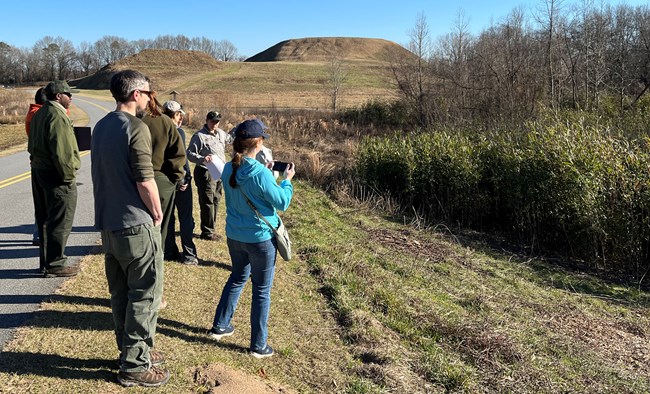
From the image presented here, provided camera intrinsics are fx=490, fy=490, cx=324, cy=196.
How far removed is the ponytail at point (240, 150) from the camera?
369 cm

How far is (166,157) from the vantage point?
496 cm

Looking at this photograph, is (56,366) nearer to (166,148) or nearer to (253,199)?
(253,199)

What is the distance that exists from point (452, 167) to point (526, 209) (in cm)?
216

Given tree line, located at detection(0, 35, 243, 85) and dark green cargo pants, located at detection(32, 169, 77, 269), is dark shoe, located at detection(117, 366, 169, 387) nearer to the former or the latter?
dark green cargo pants, located at detection(32, 169, 77, 269)

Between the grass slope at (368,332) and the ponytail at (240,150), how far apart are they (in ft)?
4.81

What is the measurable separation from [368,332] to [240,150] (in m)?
2.30

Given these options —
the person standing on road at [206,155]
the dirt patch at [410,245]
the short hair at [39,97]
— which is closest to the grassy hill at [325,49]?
the dirt patch at [410,245]

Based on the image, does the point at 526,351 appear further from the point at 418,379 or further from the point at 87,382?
the point at 87,382

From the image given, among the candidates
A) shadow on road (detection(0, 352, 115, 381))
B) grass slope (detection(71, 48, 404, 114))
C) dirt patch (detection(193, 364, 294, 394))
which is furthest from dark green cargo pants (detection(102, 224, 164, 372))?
grass slope (detection(71, 48, 404, 114))

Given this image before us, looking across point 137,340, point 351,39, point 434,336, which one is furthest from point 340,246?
point 351,39

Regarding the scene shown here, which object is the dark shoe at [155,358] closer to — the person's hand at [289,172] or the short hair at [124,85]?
the person's hand at [289,172]

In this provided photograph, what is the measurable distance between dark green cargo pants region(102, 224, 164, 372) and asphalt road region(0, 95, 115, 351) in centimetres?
121

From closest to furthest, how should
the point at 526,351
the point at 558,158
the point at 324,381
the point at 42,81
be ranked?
the point at 324,381, the point at 526,351, the point at 558,158, the point at 42,81

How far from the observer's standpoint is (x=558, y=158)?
10125mm
